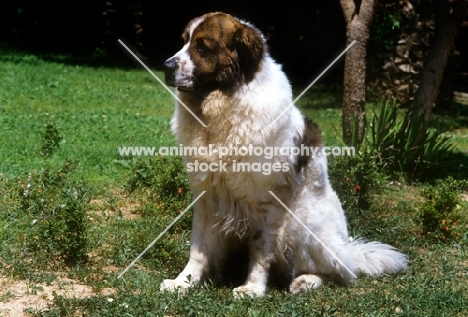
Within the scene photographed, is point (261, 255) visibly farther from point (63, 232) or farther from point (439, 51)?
point (439, 51)

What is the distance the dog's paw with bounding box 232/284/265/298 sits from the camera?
4.63 metres

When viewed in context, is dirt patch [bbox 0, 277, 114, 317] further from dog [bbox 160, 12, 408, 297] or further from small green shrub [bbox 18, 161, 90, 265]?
dog [bbox 160, 12, 408, 297]

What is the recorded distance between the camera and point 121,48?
59.7 ft

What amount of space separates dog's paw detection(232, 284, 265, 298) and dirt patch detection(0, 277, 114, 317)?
0.85 meters

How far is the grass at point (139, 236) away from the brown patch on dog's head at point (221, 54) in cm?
141

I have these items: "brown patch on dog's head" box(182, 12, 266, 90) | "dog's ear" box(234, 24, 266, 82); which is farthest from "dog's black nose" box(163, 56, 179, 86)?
"dog's ear" box(234, 24, 266, 82)

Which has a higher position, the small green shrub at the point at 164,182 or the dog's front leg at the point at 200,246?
the dog's front leg at the point at 200,246

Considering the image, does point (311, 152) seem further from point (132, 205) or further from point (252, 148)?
point (132, 205)

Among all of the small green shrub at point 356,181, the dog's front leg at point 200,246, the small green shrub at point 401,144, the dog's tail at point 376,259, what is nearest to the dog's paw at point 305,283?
the dog's tail at point 376,259

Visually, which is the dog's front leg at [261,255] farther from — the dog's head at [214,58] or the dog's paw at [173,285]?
the dog's head at [214,58]

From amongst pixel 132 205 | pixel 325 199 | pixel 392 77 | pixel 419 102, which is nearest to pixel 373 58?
pixel 392 77

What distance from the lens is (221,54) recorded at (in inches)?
184

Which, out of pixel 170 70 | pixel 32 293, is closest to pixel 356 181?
pixel 170 70

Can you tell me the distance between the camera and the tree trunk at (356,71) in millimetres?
7625
